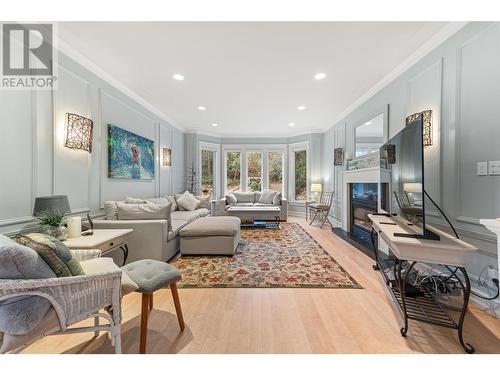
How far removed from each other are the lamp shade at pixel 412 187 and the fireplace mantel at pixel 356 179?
0.60m

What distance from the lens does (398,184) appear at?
6.57ft

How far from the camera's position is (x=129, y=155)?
3520 mm

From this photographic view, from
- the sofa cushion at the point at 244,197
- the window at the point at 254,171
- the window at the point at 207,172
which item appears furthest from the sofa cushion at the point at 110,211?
the window at the point at 254,171

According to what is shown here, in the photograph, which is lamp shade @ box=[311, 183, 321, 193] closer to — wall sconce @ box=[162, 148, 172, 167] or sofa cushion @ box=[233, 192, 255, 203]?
sofa cushion @ box=[233, 192, 255, 203]

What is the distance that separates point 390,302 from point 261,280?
1.26m

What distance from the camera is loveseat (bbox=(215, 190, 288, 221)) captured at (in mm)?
5711

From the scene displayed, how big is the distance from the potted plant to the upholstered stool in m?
0.79

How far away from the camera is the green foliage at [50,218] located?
5.84 feet

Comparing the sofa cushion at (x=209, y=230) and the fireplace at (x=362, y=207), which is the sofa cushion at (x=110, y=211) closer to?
the sofa cushion at (x=209, y=230)

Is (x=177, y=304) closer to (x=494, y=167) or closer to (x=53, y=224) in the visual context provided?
(x=53, y=224)

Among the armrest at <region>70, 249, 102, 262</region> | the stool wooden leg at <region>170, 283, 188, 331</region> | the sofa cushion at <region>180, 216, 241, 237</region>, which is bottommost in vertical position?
the stool wooden leg at <region>170, 283, 188, 331</region>

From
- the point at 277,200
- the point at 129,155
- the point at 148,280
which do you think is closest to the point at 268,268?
the point at 148,280

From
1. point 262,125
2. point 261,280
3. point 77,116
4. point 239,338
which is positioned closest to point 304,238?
point 261,280

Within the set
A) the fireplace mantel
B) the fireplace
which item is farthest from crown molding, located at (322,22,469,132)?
the fireplace
